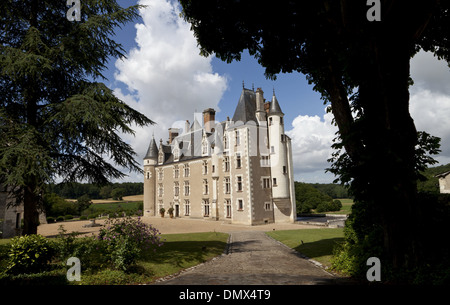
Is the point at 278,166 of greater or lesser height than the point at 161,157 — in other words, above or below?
below

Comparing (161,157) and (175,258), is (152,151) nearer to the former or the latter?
(161,157)

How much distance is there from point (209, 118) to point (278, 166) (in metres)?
14.5

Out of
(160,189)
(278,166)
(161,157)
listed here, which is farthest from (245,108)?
(160,189)

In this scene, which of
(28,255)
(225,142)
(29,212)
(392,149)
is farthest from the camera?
(225,142)

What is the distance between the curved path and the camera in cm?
762

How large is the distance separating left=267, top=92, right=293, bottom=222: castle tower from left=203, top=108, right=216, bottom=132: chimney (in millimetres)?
11428

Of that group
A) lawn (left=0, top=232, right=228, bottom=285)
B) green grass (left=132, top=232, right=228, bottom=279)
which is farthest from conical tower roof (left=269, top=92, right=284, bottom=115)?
lawn (left=0, top=232, right=228, bottom=285)

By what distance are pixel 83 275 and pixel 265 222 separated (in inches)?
944

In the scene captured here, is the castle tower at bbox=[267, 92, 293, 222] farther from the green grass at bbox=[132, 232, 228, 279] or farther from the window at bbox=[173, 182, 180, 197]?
the green grass at bbox=[132, 232, 228, 279]

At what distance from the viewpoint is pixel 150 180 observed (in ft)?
154

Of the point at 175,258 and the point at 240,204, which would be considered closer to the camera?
the point at 175,258

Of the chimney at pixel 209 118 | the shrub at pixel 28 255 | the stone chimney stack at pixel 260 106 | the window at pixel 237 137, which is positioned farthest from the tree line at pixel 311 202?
the shrub at pixel 28 255

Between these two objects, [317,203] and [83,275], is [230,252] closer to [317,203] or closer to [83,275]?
[83,275]

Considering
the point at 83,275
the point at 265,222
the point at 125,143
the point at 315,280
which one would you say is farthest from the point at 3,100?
the point at 265,222
